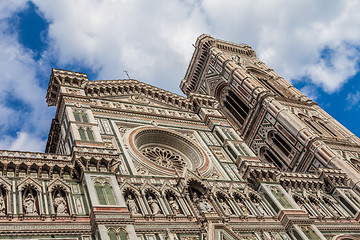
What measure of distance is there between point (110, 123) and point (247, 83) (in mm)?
14797

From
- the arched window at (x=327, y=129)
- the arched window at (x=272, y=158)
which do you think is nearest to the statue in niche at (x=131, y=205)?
the arched window at (x=272, y=158)

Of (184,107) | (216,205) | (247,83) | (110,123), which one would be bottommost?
(216,205)

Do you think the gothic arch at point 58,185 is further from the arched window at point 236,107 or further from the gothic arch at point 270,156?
the arched window at point 236,107

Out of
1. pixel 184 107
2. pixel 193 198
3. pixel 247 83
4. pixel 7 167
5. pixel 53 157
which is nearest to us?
pixel 7 167

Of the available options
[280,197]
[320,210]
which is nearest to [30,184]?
[280,197]

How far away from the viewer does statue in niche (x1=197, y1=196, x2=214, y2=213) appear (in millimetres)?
16314

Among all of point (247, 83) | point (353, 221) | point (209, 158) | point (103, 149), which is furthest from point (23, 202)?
point (247, 83)

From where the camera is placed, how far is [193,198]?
17219 millimetres

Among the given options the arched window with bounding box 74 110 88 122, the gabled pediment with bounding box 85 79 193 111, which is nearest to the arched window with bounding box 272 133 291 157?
the gabled pediment with bounding box 85 79 193 111

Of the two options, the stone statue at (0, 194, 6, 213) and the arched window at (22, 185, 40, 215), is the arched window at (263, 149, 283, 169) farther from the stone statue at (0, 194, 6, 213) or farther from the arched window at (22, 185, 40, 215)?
the stone statue at (0, 194, 6, 213)

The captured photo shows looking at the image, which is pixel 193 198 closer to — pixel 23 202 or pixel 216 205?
pixel 216 205

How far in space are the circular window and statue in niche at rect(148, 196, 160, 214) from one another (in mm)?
3196

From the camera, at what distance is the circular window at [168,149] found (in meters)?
20.1

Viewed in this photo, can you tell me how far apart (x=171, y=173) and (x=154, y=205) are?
269 centimetres
